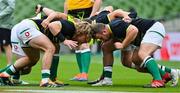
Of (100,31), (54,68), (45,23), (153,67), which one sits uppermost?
(45,23)

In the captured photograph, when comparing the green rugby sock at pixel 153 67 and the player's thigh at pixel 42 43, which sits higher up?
the player's thigh at pixel 42 43

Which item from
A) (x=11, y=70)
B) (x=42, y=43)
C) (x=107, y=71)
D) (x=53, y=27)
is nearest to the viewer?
(x=53, y=27)

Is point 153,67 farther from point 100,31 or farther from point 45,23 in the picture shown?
point 45,23

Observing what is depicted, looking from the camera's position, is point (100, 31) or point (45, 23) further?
point (45, 23)

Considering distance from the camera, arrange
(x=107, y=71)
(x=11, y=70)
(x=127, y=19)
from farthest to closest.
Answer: (x=107, y=71)
(x=11, y=70)
(x=127, y=19)

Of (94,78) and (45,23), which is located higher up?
(45,23)

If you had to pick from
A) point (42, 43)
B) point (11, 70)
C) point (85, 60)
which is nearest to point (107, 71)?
point (85, 60)

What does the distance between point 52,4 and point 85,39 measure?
16272 millimetres

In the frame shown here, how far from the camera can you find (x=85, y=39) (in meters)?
10.8

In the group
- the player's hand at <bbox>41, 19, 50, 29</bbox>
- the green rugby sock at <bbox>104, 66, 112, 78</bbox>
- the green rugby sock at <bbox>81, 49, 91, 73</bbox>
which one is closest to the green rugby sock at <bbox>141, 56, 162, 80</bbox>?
the green rugby sock at <bbox>104, 66, 112, 78</bbox>

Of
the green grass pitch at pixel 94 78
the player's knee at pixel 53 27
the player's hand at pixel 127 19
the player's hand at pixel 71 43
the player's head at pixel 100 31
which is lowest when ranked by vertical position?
the green grass pitch at pixel 94 78

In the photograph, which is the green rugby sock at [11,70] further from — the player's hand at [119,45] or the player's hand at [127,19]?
the player's hand at [127,19]

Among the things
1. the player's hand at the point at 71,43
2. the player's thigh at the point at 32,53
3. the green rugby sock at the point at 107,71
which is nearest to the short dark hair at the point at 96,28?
the player's hand at the point at 71,43

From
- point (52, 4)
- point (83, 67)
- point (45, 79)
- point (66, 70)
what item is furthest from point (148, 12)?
point (45, 79)
